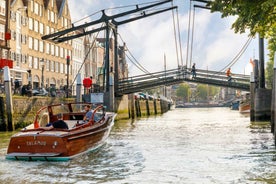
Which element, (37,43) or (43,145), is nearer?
(43,145)

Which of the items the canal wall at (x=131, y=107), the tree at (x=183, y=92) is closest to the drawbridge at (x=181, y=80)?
Answer: the canal wall at (x=131, y=107)

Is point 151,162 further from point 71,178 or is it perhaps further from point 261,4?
point 261,4

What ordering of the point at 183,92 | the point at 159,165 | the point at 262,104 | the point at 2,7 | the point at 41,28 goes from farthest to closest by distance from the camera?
the point at 183,92 → the point at 41,28 → the point at 2,7 → the point at 262,104 → the point at 159,165

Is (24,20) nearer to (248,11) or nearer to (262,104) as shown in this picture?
(262,104)

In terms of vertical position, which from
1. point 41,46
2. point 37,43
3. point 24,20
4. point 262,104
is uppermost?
point 24,20

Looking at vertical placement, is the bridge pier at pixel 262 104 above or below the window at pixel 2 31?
below

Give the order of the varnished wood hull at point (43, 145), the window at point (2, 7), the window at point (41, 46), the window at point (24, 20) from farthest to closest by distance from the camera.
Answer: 1. the window at point (41, 46)
2. the window at point (24, 20)
3. the window at point (2, 7)
4. the varnished wood hull at point (43, 145)

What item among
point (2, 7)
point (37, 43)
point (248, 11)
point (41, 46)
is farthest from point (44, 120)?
point (41, 46)

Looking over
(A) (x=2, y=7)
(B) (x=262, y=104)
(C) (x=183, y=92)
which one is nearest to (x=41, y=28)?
(A) (x=2, y=7)

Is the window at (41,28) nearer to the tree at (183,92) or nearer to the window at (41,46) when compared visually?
the window at (41,46)

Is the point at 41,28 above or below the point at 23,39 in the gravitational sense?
above

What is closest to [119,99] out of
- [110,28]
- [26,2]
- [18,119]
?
[110,28]

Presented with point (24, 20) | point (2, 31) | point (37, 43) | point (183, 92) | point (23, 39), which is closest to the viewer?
point (2, 31)

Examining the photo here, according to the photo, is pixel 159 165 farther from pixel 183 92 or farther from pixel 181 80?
pixel 183 92
